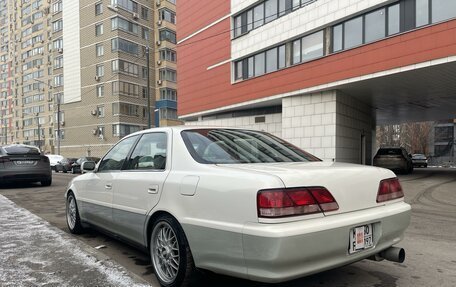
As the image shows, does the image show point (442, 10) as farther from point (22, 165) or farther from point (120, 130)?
point (120, 130)

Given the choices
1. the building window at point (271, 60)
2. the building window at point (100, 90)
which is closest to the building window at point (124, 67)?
the building window at point (100, 90)

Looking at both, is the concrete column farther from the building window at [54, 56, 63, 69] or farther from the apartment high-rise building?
the building window at [54, 56, 63, 69]

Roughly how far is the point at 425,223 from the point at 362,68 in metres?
11.8

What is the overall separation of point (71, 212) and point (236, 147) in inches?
136

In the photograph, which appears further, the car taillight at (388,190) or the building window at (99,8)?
the building window at (99,8)

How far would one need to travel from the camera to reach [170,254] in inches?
138

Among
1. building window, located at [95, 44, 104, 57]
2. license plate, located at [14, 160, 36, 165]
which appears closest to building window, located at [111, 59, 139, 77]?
building window, located at [95, 44, 104, 57]

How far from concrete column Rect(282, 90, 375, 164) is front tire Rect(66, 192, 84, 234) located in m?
15.3

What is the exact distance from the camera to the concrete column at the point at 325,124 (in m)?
19.7

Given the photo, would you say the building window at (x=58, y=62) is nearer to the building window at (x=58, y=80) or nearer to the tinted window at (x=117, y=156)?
the building window at (x=58, y=80)

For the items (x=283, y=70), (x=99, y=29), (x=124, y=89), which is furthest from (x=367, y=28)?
(x=99, y=29)

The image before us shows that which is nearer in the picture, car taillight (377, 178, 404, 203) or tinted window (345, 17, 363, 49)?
car taillight (377, 178, 404, 203)

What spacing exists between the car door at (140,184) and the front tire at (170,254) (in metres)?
0.21

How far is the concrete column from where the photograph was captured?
64.5 feet
